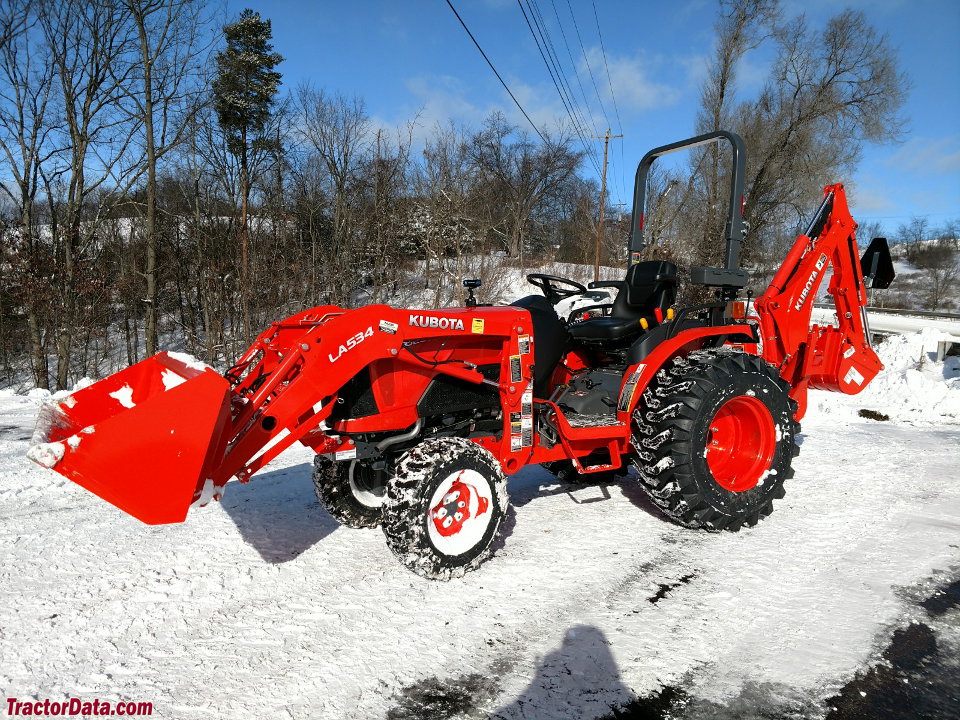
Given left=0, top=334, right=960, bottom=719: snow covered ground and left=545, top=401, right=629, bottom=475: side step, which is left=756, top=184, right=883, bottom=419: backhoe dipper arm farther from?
left=545, top=401, right=629, bottom=475: side step

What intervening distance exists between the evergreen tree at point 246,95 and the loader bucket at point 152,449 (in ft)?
49.8

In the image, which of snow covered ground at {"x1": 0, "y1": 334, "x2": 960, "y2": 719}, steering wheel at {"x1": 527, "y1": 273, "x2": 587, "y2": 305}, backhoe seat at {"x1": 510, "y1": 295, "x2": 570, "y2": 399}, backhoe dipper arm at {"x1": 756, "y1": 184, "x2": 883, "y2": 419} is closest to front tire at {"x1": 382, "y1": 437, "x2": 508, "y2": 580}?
snow covered ground at {"x1": 0, "y1": 334, "x2": 960, "y2": 719}

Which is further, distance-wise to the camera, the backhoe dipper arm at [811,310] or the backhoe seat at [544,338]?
the backhoe dipper arm at [811,310]

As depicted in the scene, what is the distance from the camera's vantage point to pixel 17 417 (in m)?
6.63

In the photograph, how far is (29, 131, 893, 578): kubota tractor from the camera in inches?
98.0

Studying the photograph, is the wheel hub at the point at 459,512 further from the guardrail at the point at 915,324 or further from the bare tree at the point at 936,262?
the bare tree at the point at 936,262

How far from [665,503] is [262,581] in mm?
2275

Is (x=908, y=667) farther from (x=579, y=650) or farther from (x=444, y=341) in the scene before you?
(x=444, y=341)

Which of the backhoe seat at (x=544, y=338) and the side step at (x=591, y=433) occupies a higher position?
the backhoe seat at (x=544, y=338)

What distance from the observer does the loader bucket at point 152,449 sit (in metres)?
2.29

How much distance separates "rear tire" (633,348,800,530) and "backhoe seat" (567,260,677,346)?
417 millimetres

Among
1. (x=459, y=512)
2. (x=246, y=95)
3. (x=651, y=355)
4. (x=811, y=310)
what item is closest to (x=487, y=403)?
(x=459, y=512)

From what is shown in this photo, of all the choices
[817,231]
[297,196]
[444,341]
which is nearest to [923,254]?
[297,196]

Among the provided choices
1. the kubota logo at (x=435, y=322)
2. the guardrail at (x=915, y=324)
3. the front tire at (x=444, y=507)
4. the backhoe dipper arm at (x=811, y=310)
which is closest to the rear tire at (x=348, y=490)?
the front tire at (x=444, y=507)
